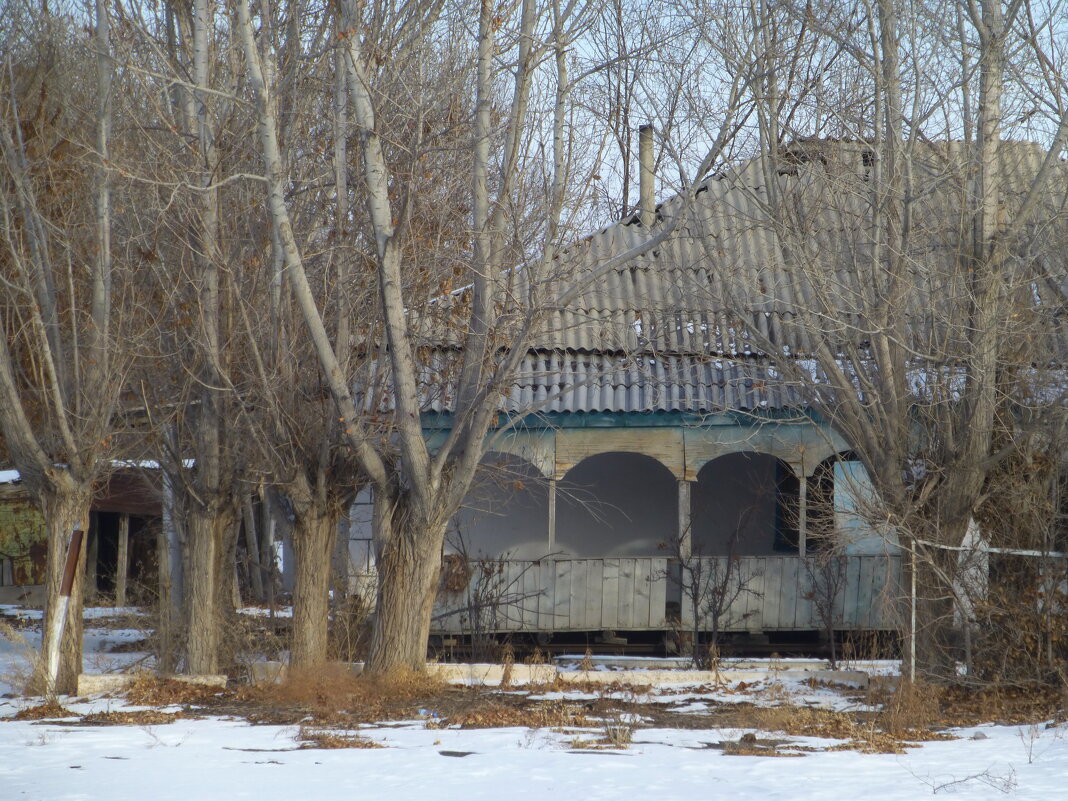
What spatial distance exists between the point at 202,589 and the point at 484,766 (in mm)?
5017

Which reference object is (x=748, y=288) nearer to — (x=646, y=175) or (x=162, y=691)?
(x=646, y=175)

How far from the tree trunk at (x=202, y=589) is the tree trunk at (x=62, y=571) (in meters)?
1.03

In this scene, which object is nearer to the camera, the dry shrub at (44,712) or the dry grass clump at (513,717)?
the dry grass clump at (513,717)

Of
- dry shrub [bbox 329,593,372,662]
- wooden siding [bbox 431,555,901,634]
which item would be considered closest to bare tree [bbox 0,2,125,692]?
dry shrub [bbox 329,593,372,662]

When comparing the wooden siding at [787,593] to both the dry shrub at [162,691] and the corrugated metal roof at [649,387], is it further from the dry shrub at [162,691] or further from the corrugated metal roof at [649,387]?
the dry shrub at [162,691]

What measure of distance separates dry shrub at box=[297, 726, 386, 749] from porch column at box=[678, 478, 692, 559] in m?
6.07

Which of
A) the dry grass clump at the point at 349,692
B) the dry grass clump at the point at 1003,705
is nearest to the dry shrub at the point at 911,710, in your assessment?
the dry grass clump at the point at 1003,705

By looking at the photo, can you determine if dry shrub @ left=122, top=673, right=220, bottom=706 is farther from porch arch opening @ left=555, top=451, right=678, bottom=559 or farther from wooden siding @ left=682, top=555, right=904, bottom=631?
porch arch opening @ left=555, top=451, right=678, bottom=559

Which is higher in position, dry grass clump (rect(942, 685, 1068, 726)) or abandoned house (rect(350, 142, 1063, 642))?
abandoned house (rect(350, 142, 1063, 642))

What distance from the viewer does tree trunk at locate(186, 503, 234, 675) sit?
1152 cm

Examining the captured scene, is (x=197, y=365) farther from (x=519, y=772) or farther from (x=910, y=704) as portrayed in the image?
(x=910, y=704)

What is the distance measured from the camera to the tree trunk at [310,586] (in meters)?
11.2

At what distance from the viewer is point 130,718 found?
30.6 ft

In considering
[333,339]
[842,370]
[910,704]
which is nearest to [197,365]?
[333,339]
